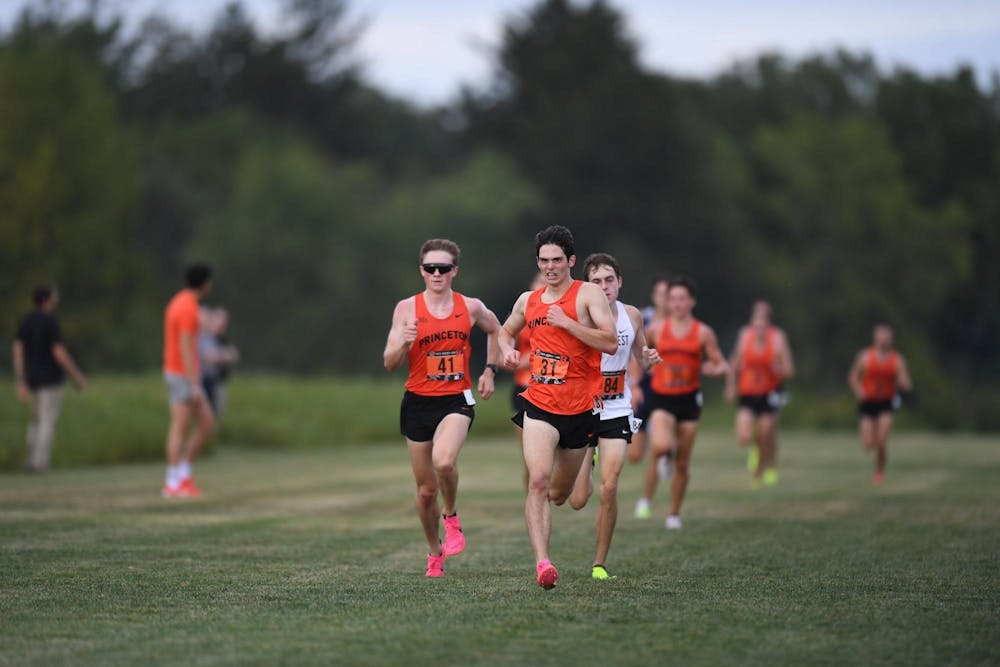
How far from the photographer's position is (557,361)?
34.8 ft

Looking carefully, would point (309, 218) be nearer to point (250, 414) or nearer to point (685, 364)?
point (250, 414)

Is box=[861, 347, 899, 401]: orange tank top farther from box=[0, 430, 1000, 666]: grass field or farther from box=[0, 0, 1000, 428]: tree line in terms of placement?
box=[0, 0, 1000, 428]: tree line

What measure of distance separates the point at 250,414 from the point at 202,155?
3587 cm

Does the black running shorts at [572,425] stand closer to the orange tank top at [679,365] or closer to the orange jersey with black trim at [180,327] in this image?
the orange tank top at [679,365]

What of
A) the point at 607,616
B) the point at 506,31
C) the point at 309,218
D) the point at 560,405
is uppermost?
the point at 506,31

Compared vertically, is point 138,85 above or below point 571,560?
above

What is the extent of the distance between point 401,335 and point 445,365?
449mm

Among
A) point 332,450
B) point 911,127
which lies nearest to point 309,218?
point 911,127

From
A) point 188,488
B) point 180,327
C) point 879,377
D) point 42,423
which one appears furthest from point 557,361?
point 42,423

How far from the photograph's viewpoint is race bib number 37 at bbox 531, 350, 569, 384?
1061 cm

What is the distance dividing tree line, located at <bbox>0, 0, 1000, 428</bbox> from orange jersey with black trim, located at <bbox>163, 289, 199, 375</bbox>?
39308mm

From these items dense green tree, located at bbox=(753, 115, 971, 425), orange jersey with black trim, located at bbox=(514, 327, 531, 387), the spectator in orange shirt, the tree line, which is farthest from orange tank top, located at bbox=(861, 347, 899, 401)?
dense green tree, located at bbox=(753, 115, 971, 425)

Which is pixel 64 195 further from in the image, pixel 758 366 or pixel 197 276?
pixel 197 276

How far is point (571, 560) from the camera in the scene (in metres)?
12.1
